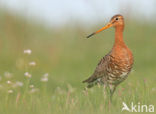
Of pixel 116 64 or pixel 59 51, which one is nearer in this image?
pixel 116 64

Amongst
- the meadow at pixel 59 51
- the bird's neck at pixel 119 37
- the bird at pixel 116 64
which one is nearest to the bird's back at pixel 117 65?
the bird at pixel 116 64

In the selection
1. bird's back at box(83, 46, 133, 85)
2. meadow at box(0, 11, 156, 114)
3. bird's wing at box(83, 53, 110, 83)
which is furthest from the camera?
meadow at box(0, 11, 156, 114)

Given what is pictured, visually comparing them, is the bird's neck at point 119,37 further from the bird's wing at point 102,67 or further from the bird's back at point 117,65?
the bird's wing at point 102,67

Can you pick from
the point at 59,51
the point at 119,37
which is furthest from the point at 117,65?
the point at 59,51

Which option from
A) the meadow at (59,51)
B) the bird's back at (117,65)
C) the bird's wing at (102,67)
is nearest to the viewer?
the bird's back at (117,65)

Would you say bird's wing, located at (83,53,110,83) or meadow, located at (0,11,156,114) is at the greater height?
meadow, located at (0,11,156,114)

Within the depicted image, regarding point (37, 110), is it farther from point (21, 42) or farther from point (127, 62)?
point (21, 42)

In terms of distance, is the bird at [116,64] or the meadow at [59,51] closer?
the bird at [116,64]

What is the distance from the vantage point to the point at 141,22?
13.1 metres

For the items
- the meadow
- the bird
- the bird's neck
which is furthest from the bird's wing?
the meadow

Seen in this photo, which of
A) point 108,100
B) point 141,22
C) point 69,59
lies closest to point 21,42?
point 69,59

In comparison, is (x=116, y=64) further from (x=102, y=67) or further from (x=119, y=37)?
(x=119, y=37)

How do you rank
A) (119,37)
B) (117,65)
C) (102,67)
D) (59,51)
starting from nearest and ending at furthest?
(117,65)
(102,67)
(119,37)
(59,51)

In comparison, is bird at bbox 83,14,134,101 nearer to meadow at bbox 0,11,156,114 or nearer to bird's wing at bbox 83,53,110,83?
bird's wing at bbox 83,53,110,83
